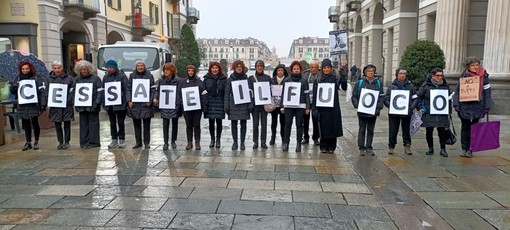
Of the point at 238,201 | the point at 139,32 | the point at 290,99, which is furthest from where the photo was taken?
the point at 139,32

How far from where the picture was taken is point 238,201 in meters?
5.32

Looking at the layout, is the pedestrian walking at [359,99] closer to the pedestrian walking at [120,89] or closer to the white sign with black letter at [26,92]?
the pedestrian walking at [120,89]

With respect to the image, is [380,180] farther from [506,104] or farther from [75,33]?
[75,33]

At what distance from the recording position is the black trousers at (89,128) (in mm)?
8758

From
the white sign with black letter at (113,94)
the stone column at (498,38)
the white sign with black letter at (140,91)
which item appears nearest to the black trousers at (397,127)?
the white sign with black letter at (140,91)

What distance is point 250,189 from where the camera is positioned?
230 inches

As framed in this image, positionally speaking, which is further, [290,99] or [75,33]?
[75,33]

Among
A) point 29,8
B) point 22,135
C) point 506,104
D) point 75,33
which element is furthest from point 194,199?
point 75,33

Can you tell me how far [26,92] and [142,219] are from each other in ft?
17.3

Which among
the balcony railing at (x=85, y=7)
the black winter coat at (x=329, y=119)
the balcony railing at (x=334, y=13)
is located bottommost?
the black winter coat at (x=329, y=119)

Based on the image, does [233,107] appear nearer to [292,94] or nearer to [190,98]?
[190,98]

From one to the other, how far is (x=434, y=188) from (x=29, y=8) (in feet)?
65.3

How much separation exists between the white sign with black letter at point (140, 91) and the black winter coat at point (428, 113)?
5.55 metres

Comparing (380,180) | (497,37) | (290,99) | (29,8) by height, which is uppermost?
(29,8)
